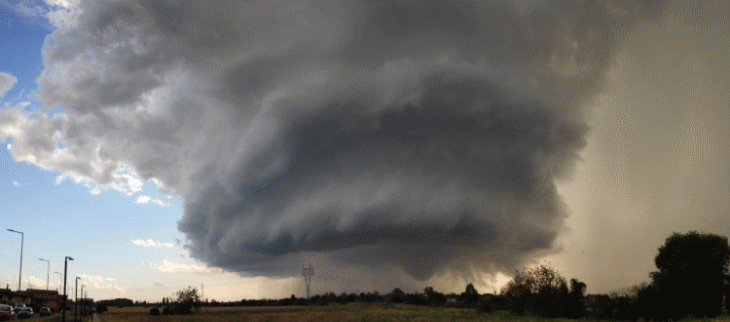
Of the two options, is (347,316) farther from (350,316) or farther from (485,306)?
(485,306)

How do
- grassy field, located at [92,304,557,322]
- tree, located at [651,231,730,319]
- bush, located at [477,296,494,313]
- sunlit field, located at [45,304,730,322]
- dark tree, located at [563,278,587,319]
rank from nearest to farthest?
tree, located at [651,231,730,319] < grassy field, located at [92,304,557,322] < sunlit field, located at [45,304,730,322] < dark tree, located at [563,278,587,319] < bush, located at [477,296,494,313]

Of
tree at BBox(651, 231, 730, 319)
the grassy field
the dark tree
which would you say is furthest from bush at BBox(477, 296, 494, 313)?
tree at BBox(651, 231, 730, 319)

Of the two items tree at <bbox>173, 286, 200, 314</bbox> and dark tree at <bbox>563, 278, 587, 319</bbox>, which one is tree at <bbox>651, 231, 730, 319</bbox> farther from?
tree at <bbox>173, 286, 200, 314</bbox>

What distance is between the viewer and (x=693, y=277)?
88.6m

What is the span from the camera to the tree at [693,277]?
281 feet

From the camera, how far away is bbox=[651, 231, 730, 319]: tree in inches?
3374

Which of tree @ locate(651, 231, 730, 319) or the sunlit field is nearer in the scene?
tree @ locate(651, 231, 730, 319)

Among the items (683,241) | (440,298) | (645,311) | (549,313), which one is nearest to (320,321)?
(549,313)

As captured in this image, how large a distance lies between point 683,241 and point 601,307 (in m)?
18.0

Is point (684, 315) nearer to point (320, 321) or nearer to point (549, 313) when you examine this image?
point (549, 313)

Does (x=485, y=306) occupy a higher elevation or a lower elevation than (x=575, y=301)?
lower

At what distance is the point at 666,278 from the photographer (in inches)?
3506

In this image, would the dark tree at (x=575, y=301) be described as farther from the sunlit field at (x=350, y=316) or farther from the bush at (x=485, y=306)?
the bush at (x=485, y=306)

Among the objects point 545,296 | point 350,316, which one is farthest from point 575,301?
point 350,316
